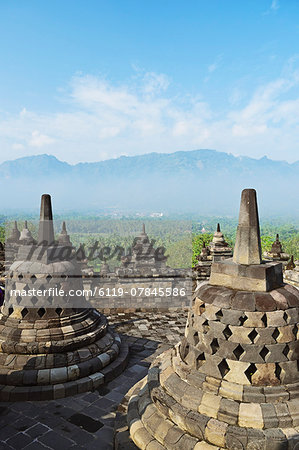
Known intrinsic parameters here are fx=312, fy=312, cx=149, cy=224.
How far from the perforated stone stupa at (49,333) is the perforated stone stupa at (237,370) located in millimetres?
2371

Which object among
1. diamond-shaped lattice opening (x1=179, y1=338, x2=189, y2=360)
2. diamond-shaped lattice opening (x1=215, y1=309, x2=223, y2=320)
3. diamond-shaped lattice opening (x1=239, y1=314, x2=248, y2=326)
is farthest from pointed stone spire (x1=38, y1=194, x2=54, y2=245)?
diamond-shaped lattice opening (x1=239, y1=314, x2=248, y2=326)

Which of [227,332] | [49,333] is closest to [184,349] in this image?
[227,332]

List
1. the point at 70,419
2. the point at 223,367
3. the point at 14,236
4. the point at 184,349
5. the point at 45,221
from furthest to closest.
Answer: the point at 14,236
the point at 45,221
the point at 70,419
the point at 184,349
the point at 223,367

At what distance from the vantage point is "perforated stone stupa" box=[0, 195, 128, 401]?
582 cm

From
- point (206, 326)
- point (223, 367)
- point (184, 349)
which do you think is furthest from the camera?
point (184, 349)

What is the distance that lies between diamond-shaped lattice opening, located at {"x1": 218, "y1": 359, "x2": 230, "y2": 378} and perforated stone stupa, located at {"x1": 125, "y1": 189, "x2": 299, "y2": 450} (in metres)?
0.01

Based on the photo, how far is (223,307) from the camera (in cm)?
379

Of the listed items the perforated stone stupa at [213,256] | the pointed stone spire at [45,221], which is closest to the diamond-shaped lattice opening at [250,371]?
the pointed stone spire at [45,221]

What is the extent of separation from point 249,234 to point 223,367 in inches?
65.4

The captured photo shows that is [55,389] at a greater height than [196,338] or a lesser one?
lesser

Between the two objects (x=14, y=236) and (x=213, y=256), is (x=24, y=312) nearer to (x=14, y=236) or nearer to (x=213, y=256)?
(x=213, y=256)

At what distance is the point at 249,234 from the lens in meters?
4.04

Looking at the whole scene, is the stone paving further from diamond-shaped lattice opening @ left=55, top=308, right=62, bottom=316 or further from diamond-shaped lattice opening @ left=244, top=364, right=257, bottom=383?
diamond-shaped lattice opening @ left=244, top=364, right=257, bottom=383

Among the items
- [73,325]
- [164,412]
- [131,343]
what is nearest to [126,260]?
[131,343]
